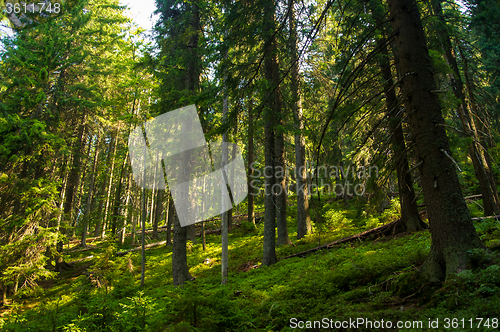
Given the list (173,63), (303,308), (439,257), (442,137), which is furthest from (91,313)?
(173,63)

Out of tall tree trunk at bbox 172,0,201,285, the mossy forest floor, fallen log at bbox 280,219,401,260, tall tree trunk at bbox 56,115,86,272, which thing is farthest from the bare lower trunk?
tall tree trunk at bbox 56,115,86,272

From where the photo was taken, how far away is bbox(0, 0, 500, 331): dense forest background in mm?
3721

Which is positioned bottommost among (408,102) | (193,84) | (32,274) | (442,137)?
(32,274)

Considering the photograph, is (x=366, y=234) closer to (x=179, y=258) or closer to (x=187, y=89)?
(x=179, y=258)

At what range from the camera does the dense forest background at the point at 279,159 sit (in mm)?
3721

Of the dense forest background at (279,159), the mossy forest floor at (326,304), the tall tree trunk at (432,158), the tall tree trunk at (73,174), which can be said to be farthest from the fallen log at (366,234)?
the tall tree trunk at (73,174)

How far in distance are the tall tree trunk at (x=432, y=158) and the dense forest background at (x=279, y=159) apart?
0.09 ft

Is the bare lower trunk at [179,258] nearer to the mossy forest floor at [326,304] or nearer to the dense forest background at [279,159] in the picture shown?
the dense forest background at [279,159]

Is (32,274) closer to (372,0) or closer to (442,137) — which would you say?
(442,137)

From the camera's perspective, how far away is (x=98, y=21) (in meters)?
16.1

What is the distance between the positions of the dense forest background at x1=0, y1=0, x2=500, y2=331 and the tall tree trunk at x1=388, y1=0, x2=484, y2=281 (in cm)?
3

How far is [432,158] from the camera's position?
367 centimetres

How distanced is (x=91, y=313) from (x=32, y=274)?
866 cm

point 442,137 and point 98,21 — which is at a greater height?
point 98,21
